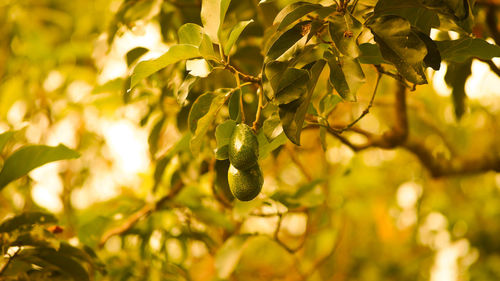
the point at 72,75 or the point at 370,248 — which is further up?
the point at 72,75

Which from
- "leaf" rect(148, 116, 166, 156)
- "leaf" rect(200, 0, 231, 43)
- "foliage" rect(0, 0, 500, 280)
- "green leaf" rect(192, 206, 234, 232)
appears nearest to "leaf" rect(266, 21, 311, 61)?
"foliage" rect(0, 0, 500, 280)

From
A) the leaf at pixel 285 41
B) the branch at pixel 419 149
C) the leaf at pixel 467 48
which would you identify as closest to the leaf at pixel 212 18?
the leaf at pixel 285 41

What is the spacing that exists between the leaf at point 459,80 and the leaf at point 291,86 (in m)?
0.50

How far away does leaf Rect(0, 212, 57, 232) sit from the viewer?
95 centimetres

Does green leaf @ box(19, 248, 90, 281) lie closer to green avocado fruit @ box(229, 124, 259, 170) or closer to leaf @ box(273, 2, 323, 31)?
green avocado fruit @ box(229, 124, 259, 170)

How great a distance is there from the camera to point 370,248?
2.48 meters

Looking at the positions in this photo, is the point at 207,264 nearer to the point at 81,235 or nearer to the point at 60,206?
the point at 60,206

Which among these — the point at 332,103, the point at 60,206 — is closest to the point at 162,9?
the point at 332,103

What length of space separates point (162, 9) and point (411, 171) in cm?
153

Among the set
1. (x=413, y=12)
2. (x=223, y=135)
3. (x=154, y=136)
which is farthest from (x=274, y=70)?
(x=154, y=136)

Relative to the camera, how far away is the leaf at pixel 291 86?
61 centimetres

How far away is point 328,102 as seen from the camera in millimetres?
810

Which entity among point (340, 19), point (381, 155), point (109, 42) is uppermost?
point (340, 19)

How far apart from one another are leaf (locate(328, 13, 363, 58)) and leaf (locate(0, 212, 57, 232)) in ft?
2.37
